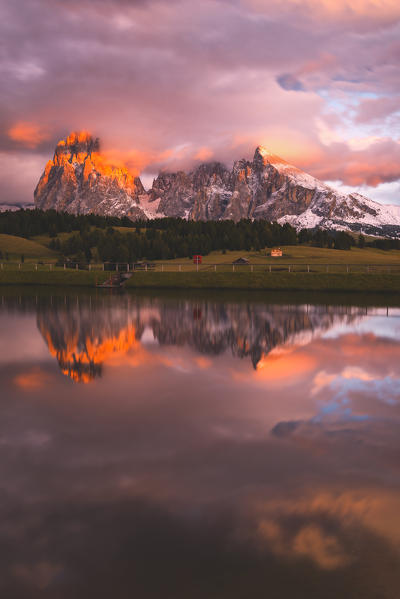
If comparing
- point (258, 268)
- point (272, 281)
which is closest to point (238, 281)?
point (272, 281)

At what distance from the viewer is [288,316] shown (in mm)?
38031

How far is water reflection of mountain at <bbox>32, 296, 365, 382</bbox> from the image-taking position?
2272 cm

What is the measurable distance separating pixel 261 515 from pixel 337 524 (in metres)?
1.25

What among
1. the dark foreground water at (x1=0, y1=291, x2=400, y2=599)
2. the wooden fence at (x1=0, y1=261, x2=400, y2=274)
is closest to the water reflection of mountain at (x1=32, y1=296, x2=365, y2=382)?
the dark foreground water at (x1=0, y1=291, x2=400, y2=599)

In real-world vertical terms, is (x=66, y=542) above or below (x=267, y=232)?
below

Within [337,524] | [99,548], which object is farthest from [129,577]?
[337,524]

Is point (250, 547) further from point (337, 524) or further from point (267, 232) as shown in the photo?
point (267, 232)

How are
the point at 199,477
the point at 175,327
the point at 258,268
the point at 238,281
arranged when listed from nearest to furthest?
the point at 199,477 → the point at 175,327 → the point at 238,281 → the point at 258,268

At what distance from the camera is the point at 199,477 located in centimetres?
959

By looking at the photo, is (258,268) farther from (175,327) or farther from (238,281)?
(175,327)

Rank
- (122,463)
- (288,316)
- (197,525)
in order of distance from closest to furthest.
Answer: (197,525) → (122,463) → (288,316)

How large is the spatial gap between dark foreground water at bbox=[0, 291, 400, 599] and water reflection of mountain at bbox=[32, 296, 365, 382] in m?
1.03

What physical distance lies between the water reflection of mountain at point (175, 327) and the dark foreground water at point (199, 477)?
3.38 feet

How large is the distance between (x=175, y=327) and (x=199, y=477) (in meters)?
22.1
